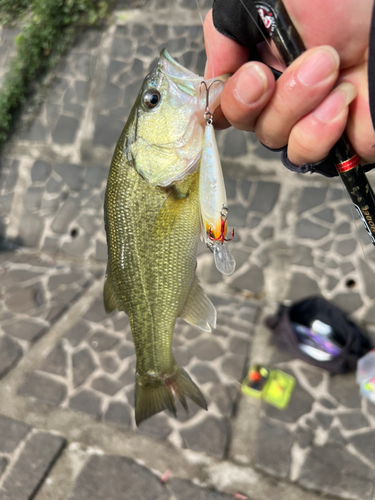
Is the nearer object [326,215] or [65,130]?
[326,215]

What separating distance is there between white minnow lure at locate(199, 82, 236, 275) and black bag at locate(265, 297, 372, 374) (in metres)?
2.87

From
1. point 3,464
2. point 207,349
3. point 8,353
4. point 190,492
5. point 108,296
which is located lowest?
point 207,349

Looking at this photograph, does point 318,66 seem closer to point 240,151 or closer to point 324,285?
point 324,285

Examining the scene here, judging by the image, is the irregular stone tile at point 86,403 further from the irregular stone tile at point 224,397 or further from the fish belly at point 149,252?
the fish belly at point 149,252

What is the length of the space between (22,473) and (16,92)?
554 centimetres

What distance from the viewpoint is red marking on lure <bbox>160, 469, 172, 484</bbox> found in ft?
10.5

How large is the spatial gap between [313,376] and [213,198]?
3.25 meters

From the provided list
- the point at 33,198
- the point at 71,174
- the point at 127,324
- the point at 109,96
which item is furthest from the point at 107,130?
the point at 127,324

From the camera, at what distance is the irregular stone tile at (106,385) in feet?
12.7

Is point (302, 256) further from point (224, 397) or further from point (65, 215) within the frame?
point (65, 215)

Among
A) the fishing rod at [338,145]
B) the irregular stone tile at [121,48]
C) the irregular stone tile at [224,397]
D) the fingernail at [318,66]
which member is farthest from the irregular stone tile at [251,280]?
the irregular stone tile at [121,48]

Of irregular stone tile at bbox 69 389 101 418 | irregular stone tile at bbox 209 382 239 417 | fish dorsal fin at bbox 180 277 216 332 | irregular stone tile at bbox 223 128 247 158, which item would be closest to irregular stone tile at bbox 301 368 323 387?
irregular stone tile at bbox 209 382 239 417

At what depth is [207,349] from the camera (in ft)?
13.6

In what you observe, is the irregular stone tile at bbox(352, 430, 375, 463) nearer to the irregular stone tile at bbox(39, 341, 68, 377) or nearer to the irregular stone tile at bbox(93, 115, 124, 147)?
the irregular stone tile at bbox(39, 341, 68, 377)
